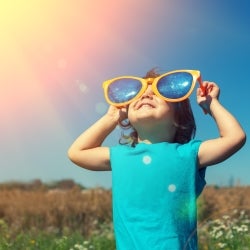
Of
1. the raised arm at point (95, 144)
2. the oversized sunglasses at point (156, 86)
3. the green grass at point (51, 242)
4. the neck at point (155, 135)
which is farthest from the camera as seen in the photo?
the green grass at point (51, 242)

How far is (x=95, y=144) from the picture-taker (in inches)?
133

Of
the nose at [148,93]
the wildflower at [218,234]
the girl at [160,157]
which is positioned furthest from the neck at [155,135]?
the wildflower at [218,234]

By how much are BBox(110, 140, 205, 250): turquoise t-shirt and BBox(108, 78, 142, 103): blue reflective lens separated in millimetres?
244

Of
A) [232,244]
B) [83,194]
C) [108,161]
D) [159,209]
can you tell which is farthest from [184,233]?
[83,194]

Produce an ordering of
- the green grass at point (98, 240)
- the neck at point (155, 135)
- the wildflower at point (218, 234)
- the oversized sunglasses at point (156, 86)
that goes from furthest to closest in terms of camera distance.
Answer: the wildflower at point (218, 234), the green grass at point (98, 240), the neck at point (155, 135), the oversized sunglasses at point (156, 86)

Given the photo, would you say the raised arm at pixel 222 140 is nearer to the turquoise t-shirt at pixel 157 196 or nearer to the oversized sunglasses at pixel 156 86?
the turquoise t-shirt at pixel 157 196

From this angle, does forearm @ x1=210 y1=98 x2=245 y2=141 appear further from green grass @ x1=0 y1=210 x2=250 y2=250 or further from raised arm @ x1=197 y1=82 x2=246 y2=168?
green grass @ x1=0 y1=210 x2=250 y2=250

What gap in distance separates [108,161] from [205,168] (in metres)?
0.46

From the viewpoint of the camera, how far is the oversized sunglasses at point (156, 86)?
3.04 meters

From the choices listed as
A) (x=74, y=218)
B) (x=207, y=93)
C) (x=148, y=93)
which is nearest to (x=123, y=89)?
(x=148, y=93)

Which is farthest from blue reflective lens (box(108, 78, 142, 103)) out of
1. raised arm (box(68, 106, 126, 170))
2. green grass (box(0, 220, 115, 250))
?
green grass (box(0, 220, 115, 250))

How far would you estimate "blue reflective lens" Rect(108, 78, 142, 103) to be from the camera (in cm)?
318

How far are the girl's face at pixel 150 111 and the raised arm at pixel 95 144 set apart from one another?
5.9 inches

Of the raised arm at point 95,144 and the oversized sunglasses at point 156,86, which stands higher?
the oversized sunglasses at point 156,86
